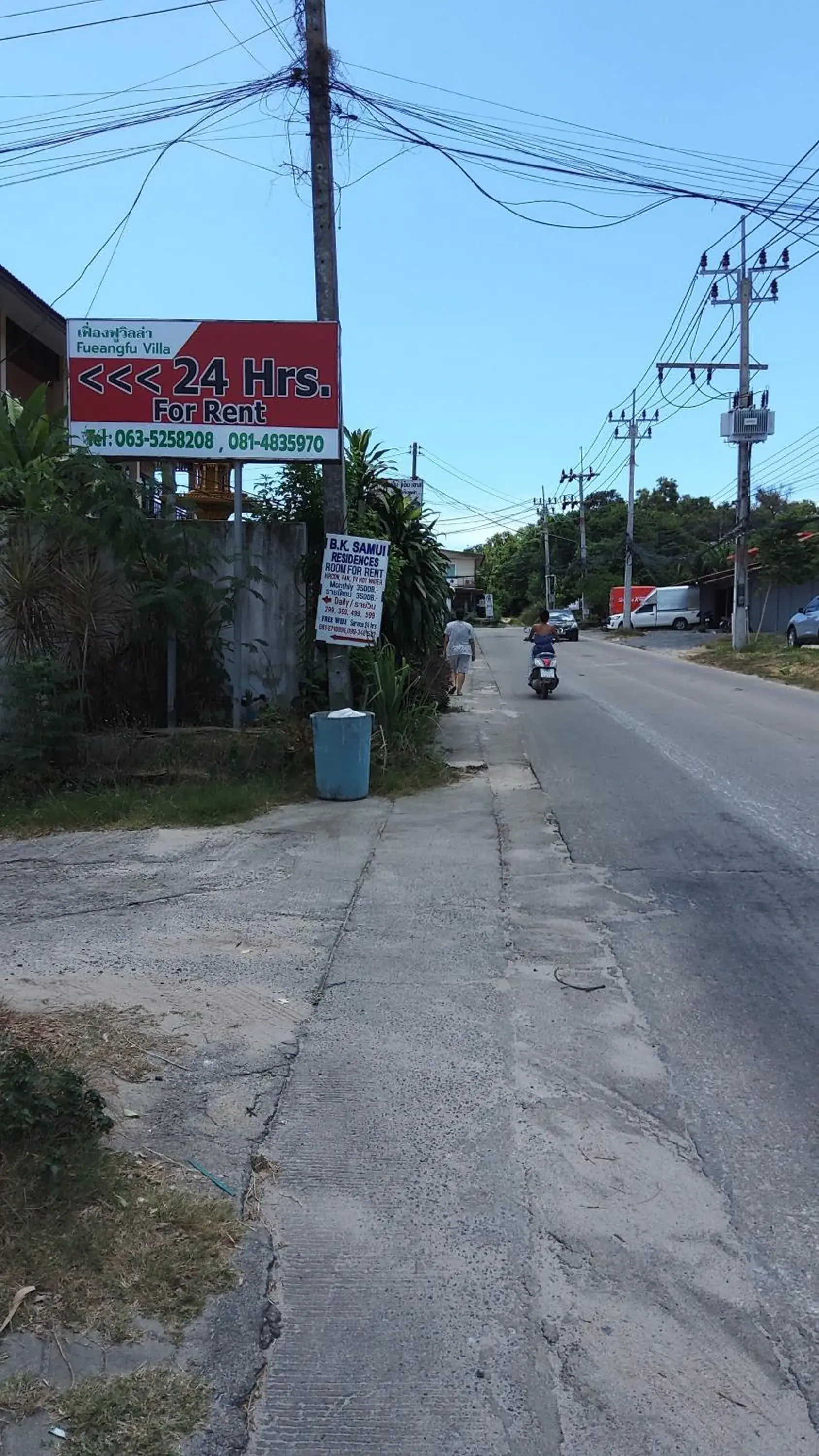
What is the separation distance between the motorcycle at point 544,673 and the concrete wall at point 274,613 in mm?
9474

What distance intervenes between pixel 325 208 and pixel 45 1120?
10.0 meters

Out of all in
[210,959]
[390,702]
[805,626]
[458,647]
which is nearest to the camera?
[210,959]

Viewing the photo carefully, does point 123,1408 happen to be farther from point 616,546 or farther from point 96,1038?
point 616,546

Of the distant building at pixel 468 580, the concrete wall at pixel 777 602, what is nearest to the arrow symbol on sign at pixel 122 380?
the concrete wall at pixel 777 602

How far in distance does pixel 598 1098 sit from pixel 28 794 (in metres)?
7.05

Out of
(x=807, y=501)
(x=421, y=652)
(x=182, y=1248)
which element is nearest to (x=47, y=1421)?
(x=182, y=1248)

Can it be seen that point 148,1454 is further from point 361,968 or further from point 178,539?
point 178,539

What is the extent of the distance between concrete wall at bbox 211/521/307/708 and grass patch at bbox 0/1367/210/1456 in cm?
896

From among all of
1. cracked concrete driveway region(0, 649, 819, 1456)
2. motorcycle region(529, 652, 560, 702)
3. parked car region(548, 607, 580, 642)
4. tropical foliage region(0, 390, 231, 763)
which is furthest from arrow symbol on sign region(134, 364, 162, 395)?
parked car region(548, 607, 580, 642)

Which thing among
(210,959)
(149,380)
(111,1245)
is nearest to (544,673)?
(149,380)

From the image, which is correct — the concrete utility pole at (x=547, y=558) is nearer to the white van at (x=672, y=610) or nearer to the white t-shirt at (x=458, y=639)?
the white van at (x=672, y=610)

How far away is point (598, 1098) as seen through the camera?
420 cm

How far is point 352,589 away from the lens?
35.8 ft

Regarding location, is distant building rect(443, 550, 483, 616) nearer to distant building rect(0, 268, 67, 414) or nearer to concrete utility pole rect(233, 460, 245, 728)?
distant building rect(0, 268, 67, 414)
